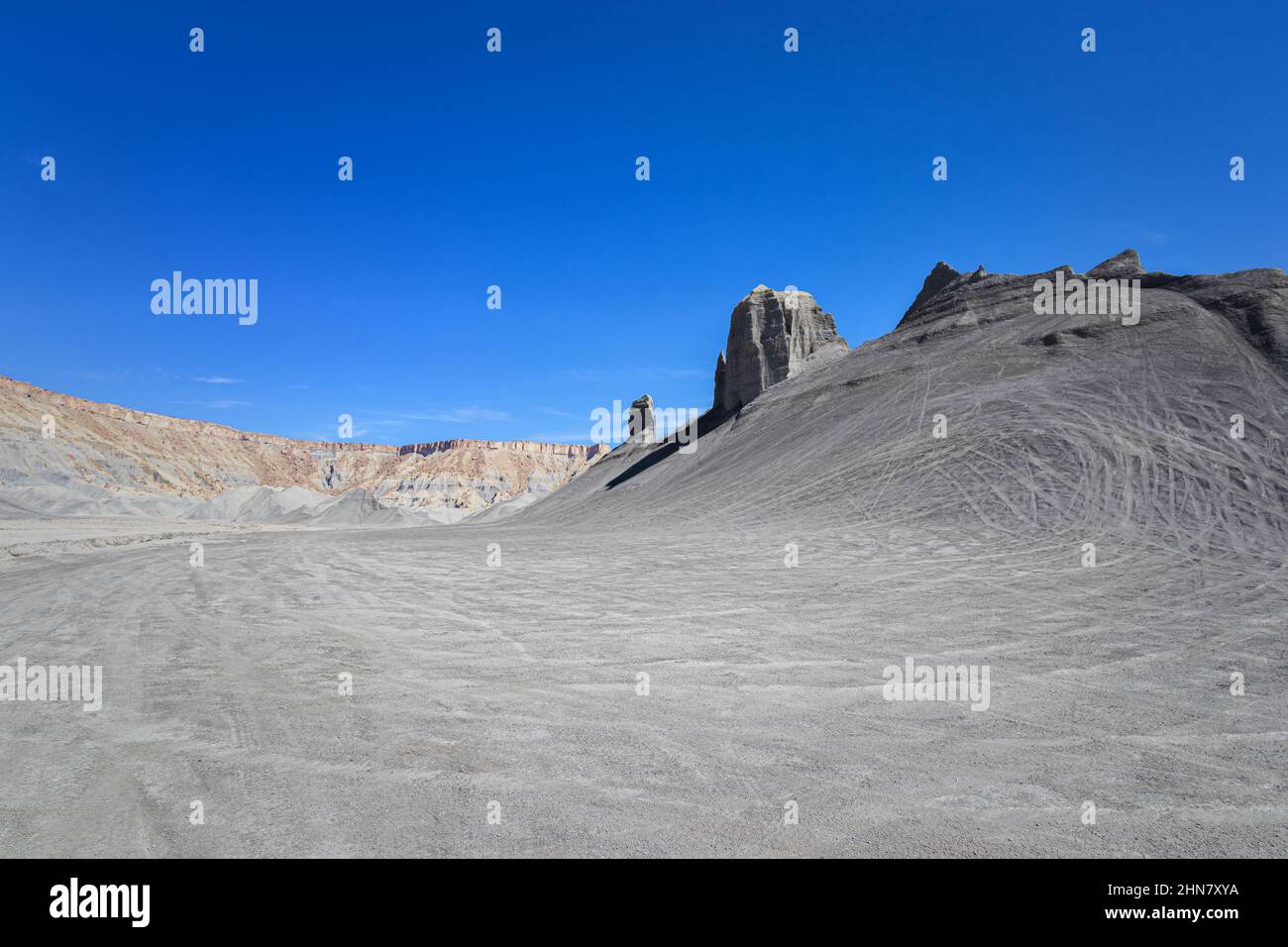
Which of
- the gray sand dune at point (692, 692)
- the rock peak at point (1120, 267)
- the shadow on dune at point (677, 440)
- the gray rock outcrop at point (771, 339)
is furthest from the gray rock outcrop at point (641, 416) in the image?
the gray sand dune at point (692, 692)

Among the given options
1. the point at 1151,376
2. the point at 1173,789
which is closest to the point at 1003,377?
the point at 1151,376

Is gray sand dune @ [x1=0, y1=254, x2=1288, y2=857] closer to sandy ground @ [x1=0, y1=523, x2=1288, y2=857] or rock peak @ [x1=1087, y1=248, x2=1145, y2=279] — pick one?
sandy ground @ [x1=0, y1=523, x2=1288, y2=857]

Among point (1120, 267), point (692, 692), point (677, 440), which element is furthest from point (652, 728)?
point (677, 440)

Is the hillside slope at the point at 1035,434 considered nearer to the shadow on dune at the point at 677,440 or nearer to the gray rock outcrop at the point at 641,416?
the shadow on dune at the point at 677,440

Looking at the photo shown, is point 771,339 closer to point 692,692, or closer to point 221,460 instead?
point 692,692

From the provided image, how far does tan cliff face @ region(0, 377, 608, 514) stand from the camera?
83.0m

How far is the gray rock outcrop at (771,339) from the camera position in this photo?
2124 inches

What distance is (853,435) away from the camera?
31672 millimetres

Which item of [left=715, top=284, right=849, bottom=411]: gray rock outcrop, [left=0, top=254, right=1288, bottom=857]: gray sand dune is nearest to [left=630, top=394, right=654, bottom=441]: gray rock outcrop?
[left=715, top=284, right=849, bottom=411]: gray rock outcrop

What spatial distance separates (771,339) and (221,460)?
399ft

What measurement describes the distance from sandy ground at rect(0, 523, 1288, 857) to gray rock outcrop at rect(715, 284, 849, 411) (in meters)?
44.1

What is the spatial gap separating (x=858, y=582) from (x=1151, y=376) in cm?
2453
